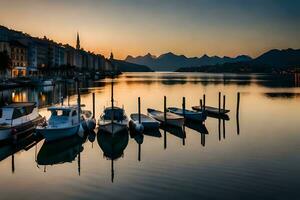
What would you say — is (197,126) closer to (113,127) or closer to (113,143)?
(113,127)

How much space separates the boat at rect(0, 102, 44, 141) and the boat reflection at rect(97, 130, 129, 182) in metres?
8.18

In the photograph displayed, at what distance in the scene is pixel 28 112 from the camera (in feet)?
138

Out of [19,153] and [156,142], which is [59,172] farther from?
[156,142]

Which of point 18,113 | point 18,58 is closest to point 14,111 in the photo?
point 18,113

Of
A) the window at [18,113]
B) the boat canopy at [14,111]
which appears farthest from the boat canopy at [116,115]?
the window at [18,113]

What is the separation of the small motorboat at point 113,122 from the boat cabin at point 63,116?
3.08 meters

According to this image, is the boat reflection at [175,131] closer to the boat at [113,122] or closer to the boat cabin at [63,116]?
the boat at [113,122]

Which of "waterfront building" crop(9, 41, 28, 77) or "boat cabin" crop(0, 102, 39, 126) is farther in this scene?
"waterfront building" crop(9, 41, 28, 77)

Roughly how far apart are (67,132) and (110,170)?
11262 millimetres

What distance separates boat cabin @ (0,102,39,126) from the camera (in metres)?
38.5

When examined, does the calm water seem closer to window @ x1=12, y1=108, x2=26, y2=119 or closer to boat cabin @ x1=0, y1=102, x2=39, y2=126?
boat cabin @ x1=0, y1=102, x2=39, y2=126

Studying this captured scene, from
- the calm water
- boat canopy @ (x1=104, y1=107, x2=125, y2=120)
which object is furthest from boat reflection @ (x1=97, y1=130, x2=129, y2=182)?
boat canopy @ (x1=104, y1=107, x2=125, y2=120)

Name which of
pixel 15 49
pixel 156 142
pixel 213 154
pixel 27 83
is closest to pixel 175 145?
pixel 156 142

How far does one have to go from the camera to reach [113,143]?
122 feet
